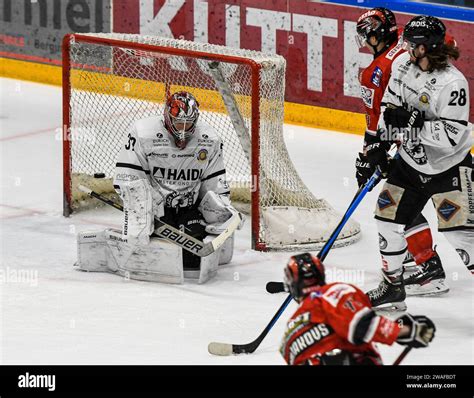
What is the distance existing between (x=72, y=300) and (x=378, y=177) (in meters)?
1.50

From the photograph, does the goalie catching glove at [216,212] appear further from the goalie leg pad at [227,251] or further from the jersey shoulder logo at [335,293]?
the jersey shoulder logo at [335,293]

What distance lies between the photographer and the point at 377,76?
676 cm

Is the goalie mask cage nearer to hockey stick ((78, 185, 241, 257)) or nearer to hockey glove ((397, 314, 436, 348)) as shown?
hockey stick ((78, 185, 241, 257))

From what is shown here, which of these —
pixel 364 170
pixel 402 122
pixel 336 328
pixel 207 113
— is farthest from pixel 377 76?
pixel 336 328

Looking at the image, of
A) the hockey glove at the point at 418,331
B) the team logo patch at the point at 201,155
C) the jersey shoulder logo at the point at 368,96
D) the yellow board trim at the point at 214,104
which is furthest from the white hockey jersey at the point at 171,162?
the hockey glove at the point at 418,331

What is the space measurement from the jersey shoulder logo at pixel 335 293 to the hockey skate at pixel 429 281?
2190 mm

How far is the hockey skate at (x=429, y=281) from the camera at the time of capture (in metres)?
6.65

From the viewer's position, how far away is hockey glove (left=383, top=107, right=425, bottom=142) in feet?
19.8

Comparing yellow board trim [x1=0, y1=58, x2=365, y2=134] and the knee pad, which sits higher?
the knee pad

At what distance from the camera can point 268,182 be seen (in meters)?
7.48

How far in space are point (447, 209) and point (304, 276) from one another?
1.78 meters

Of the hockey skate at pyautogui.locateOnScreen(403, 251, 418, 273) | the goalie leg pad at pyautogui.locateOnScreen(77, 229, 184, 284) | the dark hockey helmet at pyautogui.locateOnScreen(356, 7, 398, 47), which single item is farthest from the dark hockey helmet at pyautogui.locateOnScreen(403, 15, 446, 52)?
the goalie leg pad at pyautogui.locateOnScreen(77, 229, 184, 284)
